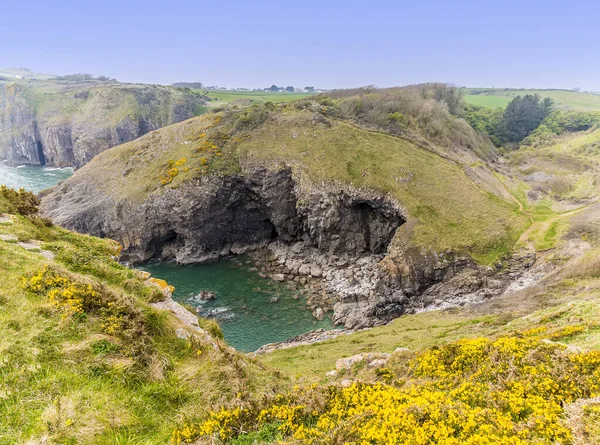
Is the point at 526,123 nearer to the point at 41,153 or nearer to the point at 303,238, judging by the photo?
the point at 303,238

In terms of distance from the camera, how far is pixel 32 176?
340ft

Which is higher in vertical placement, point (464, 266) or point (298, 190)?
point (298, 190)

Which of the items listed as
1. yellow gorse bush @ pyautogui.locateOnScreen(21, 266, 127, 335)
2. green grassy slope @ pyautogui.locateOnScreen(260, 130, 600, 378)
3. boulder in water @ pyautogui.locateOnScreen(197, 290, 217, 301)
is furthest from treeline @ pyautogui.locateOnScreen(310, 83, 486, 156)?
yellow gorse bush @ pyautogui.locateOnScreen(21, 266, 127, 335)

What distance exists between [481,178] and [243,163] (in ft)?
138

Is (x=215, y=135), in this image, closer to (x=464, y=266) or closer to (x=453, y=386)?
(x=464, y=266)

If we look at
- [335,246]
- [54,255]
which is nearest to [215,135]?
[335,246]

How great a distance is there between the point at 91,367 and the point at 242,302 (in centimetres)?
3336

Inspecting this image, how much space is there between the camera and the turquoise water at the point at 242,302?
1390 inches

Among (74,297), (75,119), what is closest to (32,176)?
(75,119)

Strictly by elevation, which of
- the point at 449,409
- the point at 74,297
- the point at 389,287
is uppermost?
the point at 74,297

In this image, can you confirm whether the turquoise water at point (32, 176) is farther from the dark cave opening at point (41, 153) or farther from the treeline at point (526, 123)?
the treeline at point (526, 123)

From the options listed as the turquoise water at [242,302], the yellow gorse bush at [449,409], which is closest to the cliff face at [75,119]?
the turquoise water at [242,302]

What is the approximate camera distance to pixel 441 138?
66312mm

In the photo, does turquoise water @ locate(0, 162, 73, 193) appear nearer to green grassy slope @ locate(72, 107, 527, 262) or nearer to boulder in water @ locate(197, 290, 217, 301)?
green grassy slope @ locate(72, 107, 527, 262)
